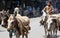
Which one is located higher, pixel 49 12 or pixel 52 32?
pixel 49 12

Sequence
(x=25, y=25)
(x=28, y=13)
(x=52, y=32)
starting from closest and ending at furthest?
(x=25, y=25), (x=52, y=32), (x=28, y=13)

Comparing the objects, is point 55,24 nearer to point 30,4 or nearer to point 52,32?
point 52,32

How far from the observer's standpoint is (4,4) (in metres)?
45.5

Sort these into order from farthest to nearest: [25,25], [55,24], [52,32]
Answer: [52,32], [55,24], [25,25]

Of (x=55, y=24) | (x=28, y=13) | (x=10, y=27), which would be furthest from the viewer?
(x=28, y=13)

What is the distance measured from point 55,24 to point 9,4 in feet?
95.4

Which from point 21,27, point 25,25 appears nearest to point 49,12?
point 25,25

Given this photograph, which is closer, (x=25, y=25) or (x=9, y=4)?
(x=25, y=25)

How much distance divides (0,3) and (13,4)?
1959 millimetres

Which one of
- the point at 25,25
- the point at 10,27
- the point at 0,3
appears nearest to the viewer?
the point at 10,27

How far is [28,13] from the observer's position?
41.1 m

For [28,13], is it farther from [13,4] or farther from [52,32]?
[52,32]

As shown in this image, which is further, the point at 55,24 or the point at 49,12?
the point at 49,12

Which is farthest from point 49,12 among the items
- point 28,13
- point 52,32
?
point 28,13
